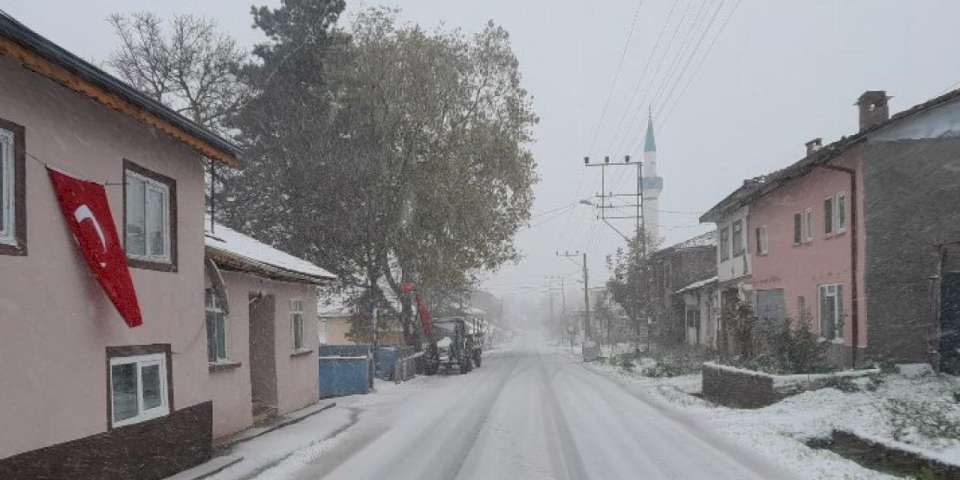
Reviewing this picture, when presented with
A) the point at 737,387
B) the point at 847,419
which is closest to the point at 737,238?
the point at 737,387

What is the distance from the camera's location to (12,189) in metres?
8.02

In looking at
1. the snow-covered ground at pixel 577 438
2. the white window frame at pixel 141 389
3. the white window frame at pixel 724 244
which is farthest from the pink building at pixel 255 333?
the white window frame at pixel 724 244

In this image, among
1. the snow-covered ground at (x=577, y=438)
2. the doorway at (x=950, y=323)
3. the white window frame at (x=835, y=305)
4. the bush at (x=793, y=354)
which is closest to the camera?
the snow-covered ground at (x=577, y=438)

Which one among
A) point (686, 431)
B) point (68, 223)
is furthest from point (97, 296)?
point (686, 431)

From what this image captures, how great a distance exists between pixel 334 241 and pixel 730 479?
89.9 feet

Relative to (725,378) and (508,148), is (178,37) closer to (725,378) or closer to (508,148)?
(508,148)

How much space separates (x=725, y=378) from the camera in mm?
19500

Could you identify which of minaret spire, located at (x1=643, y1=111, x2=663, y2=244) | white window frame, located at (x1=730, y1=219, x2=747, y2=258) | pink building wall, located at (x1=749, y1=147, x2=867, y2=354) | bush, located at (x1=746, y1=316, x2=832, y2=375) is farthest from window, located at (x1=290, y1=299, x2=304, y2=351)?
minaret spire, located at (x1=643, y1=111, x2=663, y2=244)

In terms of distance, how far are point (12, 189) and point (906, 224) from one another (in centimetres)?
1847

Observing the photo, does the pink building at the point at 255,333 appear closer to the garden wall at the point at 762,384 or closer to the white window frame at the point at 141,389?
the white window frame at the point at 141,389

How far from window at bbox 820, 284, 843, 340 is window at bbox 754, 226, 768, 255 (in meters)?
6.05

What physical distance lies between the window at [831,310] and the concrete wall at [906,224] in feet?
5.36

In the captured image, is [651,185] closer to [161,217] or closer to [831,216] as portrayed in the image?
[831,216]

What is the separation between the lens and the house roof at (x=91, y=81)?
7336 mm
